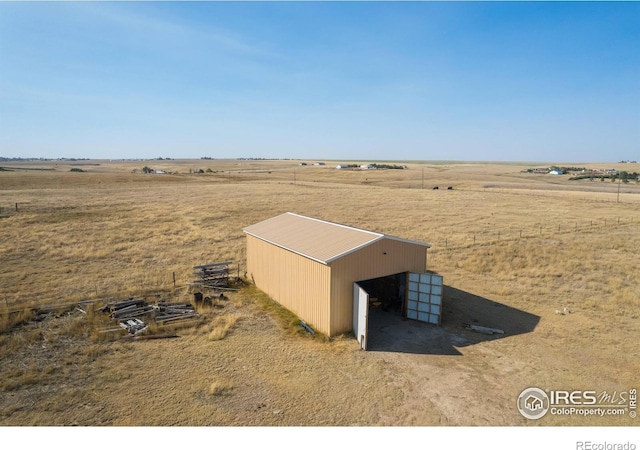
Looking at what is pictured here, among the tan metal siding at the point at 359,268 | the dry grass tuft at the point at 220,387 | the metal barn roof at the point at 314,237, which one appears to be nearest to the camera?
the dry grass tuft at the point at 220,387

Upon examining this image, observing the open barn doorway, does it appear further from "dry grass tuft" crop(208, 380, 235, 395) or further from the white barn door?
"dry grass tuft" crop(208, 380, 235, 395)

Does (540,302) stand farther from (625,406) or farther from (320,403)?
(320,403)

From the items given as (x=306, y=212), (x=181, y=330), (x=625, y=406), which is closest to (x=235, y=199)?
(x=306, y=212)

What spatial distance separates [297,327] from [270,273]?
434 centimetres

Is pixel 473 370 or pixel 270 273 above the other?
pixel 270 273

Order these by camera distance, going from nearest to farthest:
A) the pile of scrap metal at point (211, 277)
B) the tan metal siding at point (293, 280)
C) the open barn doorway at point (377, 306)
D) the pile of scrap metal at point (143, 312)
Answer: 1. the open barn doorway at point (377, 306)
2. the tan metal siding at point (293, 280)
3. the pile of scrap metal at point (143, 312)
4. the pile of scrap metal at point (211, 277)

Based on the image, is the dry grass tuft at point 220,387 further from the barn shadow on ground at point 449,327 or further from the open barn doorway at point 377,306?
the barn shadow on ground at point 449,327

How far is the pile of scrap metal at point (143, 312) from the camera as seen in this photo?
52.7 ft

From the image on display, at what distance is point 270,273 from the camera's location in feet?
63.6

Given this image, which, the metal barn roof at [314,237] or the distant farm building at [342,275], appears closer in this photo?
the distant farm building at [342,275]

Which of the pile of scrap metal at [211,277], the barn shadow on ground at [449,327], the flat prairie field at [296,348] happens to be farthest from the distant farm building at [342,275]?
the pile of scrap metal at [211,277]

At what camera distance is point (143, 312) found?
16891 millimetres

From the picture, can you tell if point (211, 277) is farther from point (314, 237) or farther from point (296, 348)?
point (296, 348)

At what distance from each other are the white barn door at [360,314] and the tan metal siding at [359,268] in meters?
0.29
